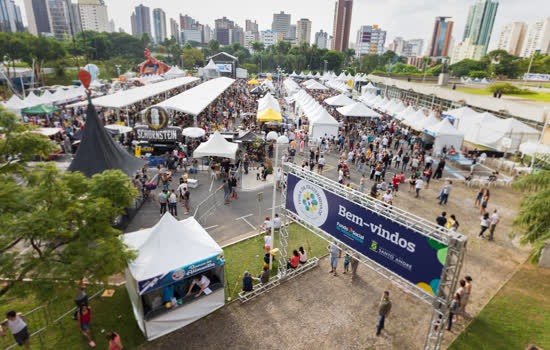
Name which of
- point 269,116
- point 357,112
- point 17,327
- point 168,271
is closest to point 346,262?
point 168,271

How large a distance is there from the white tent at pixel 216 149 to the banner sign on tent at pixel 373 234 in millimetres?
8800

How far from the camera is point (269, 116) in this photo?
26.4m

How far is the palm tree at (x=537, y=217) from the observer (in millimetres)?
9758

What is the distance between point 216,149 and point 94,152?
250 inches

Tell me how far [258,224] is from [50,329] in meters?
7.69

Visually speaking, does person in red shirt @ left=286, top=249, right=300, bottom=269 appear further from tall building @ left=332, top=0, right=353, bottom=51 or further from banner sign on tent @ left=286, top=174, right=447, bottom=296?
tall building @ left=332, top=0, right=353, bottom=51

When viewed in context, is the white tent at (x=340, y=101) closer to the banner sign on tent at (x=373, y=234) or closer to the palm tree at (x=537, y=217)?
the palm tree at (x=537, y=217)

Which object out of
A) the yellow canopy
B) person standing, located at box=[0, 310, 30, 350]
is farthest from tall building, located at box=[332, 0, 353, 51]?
person standing, located at box=[0, 310, 30, 350]

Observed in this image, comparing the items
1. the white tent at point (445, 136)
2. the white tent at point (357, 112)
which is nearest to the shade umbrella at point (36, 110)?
the white tent at point (357, 112)

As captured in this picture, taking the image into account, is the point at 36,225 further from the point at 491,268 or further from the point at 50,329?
the point at 491,268

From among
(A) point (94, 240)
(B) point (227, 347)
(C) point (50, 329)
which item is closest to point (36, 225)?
(A) point (94, 240)

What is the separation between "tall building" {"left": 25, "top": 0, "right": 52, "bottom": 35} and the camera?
189m

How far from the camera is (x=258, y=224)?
13.3m

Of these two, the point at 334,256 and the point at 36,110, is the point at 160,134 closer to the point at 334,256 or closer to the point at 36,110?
the point at 334,256
